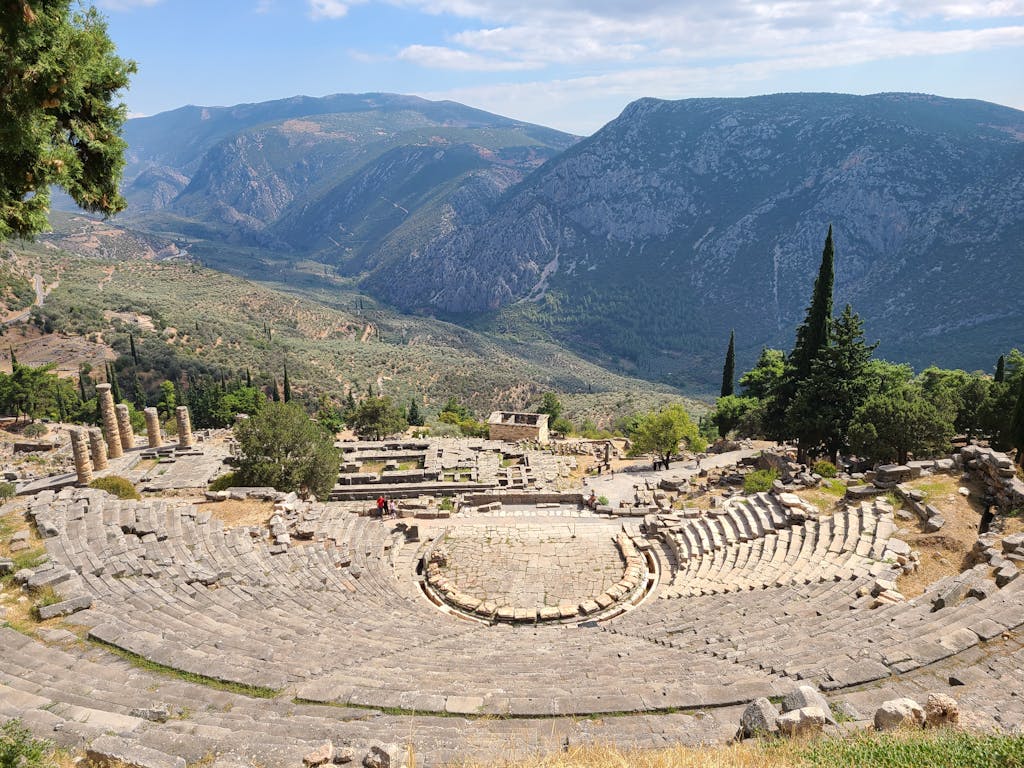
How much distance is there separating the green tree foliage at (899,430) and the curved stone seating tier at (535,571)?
1275 cm

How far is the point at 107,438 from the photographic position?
36.1 metres

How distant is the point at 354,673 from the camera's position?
11.9 m

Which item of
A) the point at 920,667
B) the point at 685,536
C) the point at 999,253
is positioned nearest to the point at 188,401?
the point at 685,536

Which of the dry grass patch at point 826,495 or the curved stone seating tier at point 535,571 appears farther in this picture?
the dry grass patch at point 826,495

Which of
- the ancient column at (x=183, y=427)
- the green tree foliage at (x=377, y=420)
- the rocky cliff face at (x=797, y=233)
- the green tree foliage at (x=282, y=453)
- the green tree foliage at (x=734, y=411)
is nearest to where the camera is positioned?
the green tree foliage at (x=282, y=453)

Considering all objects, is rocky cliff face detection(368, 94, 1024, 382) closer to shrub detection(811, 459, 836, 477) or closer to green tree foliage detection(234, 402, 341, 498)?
shrub detection(811, 459, 836, 477)

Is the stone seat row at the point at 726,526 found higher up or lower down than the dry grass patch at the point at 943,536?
lower down

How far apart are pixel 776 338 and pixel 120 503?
152034mm

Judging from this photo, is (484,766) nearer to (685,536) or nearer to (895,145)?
(685,536)

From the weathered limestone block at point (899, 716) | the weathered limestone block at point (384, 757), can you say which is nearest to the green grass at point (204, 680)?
the weathered limestone block at point (384, 757)

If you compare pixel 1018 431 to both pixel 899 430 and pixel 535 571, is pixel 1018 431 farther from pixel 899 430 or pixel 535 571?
pixel 535 571

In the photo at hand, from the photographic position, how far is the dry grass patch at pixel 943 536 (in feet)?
52.4

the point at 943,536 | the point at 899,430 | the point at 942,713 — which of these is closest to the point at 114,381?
the point at 899,430

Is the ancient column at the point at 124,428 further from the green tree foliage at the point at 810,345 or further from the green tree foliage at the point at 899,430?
the green tree foliage at the point at 899,430
